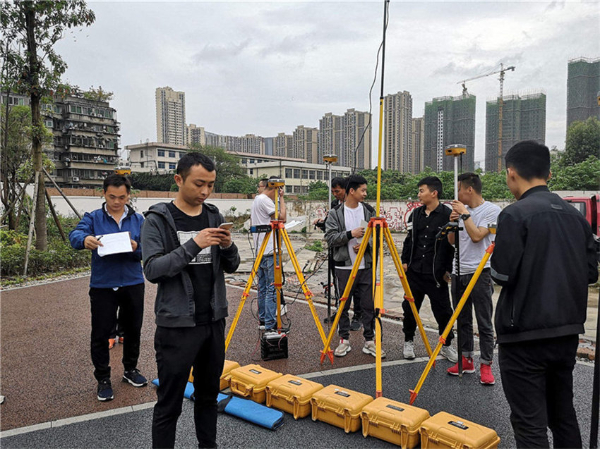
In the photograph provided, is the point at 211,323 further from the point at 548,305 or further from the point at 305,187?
the point at 305,187

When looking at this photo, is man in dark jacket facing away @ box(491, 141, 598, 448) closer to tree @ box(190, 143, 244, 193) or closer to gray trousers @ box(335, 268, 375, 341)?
gray trousers @ box(335, 268, 375, 341)

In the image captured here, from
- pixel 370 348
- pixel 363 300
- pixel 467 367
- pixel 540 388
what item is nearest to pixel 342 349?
pixel 370 348

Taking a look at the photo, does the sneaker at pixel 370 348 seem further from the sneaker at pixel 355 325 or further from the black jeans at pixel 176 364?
the black jeans at pixel 176 364

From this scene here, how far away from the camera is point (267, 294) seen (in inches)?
225

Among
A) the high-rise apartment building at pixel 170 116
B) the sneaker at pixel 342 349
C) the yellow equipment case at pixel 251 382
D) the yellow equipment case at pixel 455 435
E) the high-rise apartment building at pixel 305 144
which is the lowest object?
the sneaker at pixel 342 349

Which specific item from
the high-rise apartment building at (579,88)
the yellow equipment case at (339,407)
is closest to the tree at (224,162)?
the high-rise apartment building at (579,88)

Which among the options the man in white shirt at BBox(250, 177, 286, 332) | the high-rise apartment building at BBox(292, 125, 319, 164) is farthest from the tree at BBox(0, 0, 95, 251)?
the high-rise apartment building at BBox(292, 125, 319, 164)

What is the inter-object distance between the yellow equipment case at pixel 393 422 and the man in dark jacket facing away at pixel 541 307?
2.76 ft

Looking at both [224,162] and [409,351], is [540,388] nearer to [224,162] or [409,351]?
[409,351]

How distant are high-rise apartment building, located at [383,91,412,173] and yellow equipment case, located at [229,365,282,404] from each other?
1156 inches

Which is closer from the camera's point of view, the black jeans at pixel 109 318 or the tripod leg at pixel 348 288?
the black jeans at pixel 109 318

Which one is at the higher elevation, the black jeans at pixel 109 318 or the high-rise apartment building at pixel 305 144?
the high-rise apartment building at pixel 305 144

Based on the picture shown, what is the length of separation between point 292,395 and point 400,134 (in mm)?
38432

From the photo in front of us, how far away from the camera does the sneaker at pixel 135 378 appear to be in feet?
13.4
